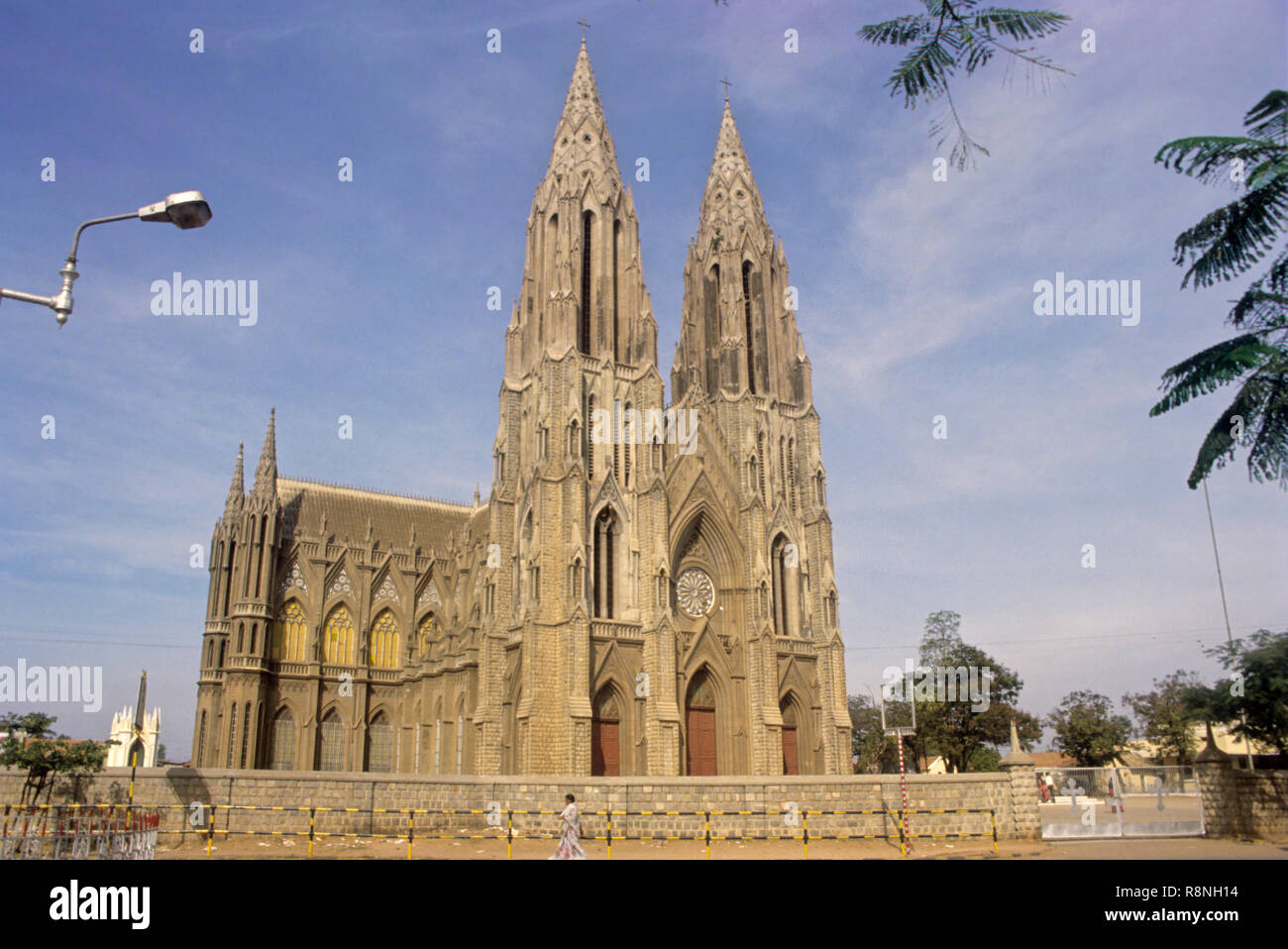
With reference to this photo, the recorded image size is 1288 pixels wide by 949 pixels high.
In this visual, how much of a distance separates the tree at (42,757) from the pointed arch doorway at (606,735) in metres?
18.8

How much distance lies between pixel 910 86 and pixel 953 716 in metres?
47.9

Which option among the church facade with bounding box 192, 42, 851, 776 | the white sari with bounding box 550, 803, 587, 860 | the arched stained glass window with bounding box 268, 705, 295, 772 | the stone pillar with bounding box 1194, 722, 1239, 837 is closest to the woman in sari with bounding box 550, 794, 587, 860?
the white sari with bounding box 550, 803, 587, 860

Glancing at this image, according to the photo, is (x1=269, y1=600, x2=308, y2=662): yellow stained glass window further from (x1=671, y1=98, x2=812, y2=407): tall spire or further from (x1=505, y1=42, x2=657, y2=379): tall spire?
(x1=671, y1=98, x2=812, y2=407): tall spire

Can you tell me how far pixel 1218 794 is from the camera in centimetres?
2405

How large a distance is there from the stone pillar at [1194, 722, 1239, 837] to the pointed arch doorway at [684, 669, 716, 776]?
68.3 feet

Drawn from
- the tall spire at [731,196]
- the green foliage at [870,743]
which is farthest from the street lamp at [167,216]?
the green foliage at [870,743]

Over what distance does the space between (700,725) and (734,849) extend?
2022 cm

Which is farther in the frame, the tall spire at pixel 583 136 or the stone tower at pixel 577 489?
the tall spire at pixel 583 136

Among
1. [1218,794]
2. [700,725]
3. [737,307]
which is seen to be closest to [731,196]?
[737,307]

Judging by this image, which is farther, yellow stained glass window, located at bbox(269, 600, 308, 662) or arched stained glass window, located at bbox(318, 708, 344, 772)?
yellow stained glass window, located at bbox(269, 600, 308, 662)

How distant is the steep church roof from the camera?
184ft

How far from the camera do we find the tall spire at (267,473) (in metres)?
51.2
